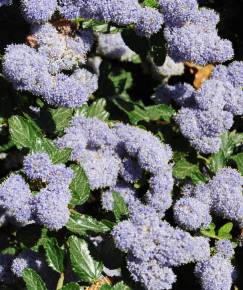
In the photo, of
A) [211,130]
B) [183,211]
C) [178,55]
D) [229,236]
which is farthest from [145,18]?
[229,236]

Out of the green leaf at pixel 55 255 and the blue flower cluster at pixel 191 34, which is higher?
the blue flower cluster at pixel 191 34

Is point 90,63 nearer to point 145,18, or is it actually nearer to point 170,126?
point 170,126

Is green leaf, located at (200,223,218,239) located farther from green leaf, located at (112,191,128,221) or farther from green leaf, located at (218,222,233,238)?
green leaf, located at (112,191,128,221)

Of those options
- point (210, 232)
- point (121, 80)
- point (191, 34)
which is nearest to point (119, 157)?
point (210, 232)

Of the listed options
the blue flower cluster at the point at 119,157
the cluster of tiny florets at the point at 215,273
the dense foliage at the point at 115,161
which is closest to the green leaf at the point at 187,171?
the dense foliage at the point at 115,161

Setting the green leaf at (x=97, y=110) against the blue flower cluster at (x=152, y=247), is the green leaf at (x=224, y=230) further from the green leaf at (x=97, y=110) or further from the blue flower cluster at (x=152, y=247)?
the green leaf at (x=97, y=110)

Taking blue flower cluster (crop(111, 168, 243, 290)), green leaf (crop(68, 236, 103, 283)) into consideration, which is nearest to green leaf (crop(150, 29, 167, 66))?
blue flower cluster (crop(111, 168, 243, 290))

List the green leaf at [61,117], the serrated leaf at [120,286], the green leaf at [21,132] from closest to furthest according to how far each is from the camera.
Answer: the serrated leaf at [120,286]
the green leaf at [21,132]
the green leaf at [61,117]
